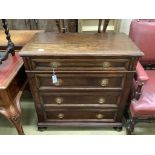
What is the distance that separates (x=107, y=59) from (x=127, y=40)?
1.06 ft

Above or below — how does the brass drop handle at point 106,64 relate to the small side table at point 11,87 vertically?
above

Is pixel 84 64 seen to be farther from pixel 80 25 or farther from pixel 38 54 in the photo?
pixel 80 25

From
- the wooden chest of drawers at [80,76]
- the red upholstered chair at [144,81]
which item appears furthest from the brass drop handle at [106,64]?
the red upholstered chair at [144,81]

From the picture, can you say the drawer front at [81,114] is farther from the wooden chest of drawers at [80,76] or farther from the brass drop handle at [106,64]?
the brass drop handle at [106,64]

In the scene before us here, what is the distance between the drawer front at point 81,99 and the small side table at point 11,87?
22 centimetres

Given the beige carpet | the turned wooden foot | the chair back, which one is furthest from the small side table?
the chair back

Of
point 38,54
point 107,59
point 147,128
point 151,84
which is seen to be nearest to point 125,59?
point 107,59

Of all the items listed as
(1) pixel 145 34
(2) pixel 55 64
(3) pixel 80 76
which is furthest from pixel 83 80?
(1) pixel 145 34

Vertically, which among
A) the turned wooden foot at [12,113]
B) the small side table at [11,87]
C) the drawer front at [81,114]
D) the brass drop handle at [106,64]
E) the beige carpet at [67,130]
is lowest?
the beige carpet at [67,130]

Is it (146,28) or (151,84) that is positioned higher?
(146,28)

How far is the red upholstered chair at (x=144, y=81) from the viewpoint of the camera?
136cm

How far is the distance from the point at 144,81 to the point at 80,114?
0.66m
